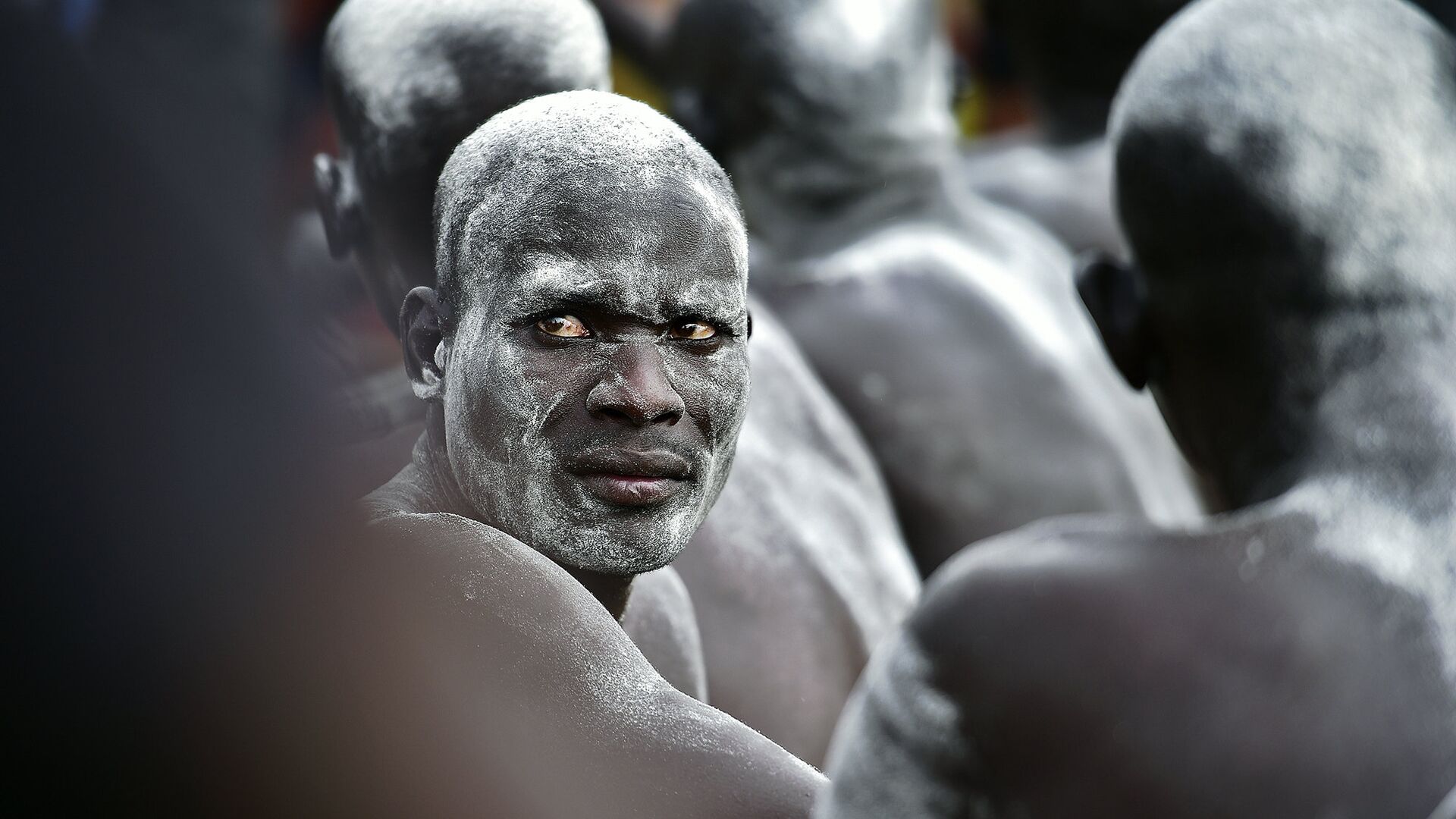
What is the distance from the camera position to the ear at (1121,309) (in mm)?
2119

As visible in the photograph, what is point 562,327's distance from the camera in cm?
215

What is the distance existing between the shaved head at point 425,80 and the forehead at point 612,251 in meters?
0.55

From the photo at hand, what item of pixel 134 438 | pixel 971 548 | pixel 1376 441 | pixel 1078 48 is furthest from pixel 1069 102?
pixel 134 438

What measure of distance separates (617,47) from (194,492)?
461 centimetres

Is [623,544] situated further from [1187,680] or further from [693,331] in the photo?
[1187,680]

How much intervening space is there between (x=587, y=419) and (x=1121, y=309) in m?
0.55

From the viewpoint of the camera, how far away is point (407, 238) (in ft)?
9.12

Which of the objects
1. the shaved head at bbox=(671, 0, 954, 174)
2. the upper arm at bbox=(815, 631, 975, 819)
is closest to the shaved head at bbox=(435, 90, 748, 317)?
the upper arm at bbox=(815, 631, 975, 819)

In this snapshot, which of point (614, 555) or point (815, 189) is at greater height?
point (614, 555)

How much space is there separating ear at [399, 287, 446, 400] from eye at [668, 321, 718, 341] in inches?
10.5

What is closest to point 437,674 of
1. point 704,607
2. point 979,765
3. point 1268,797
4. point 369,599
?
point 369,599

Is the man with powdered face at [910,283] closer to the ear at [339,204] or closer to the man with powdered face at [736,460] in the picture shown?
the man with powdered face at [736,460]

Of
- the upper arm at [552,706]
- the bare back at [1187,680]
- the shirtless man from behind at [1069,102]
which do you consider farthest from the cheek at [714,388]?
the shirtless man from behind at [1069,102]

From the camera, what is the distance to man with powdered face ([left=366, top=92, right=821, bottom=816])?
2.01 m
